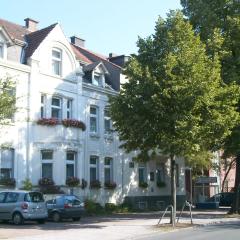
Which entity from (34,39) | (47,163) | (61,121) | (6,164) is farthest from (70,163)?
(34,39)

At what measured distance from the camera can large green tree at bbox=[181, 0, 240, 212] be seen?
30.3m

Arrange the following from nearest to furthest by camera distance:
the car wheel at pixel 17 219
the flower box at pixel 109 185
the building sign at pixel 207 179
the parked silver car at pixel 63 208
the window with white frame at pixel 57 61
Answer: the car wheel at pixel 17 219 → the parked silver car at pixel 63 208 → the window with white frame at pixel 57 61 → the flower box at pixel 109 185 → the building sign at pixel 207 179

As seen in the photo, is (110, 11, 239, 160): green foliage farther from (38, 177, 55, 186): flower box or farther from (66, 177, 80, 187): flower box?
(66, 177, 80, 187): flower box

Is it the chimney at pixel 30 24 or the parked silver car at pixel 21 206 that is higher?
the chimney at pixel 30 24

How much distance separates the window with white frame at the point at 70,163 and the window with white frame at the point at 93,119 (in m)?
3.33

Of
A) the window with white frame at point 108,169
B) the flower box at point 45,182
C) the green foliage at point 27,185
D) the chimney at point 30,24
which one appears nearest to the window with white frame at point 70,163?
the flower box at point 45,182

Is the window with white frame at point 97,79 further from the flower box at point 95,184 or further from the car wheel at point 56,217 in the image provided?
the car wheel at point 56,217

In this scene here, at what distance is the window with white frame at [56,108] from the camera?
3278cm

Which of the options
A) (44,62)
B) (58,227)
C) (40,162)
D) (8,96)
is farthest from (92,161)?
(8,96)

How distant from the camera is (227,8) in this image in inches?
1286

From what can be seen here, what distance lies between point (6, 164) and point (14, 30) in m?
9.83

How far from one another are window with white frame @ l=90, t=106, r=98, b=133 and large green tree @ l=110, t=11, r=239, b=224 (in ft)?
36.9

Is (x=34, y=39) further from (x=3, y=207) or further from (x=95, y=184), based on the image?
(x=3, y=207)

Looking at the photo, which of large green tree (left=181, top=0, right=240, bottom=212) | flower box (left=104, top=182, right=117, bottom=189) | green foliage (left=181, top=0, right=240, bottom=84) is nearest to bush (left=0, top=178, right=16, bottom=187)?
flower box (left=104, top=182, right=117, bottom=189)
